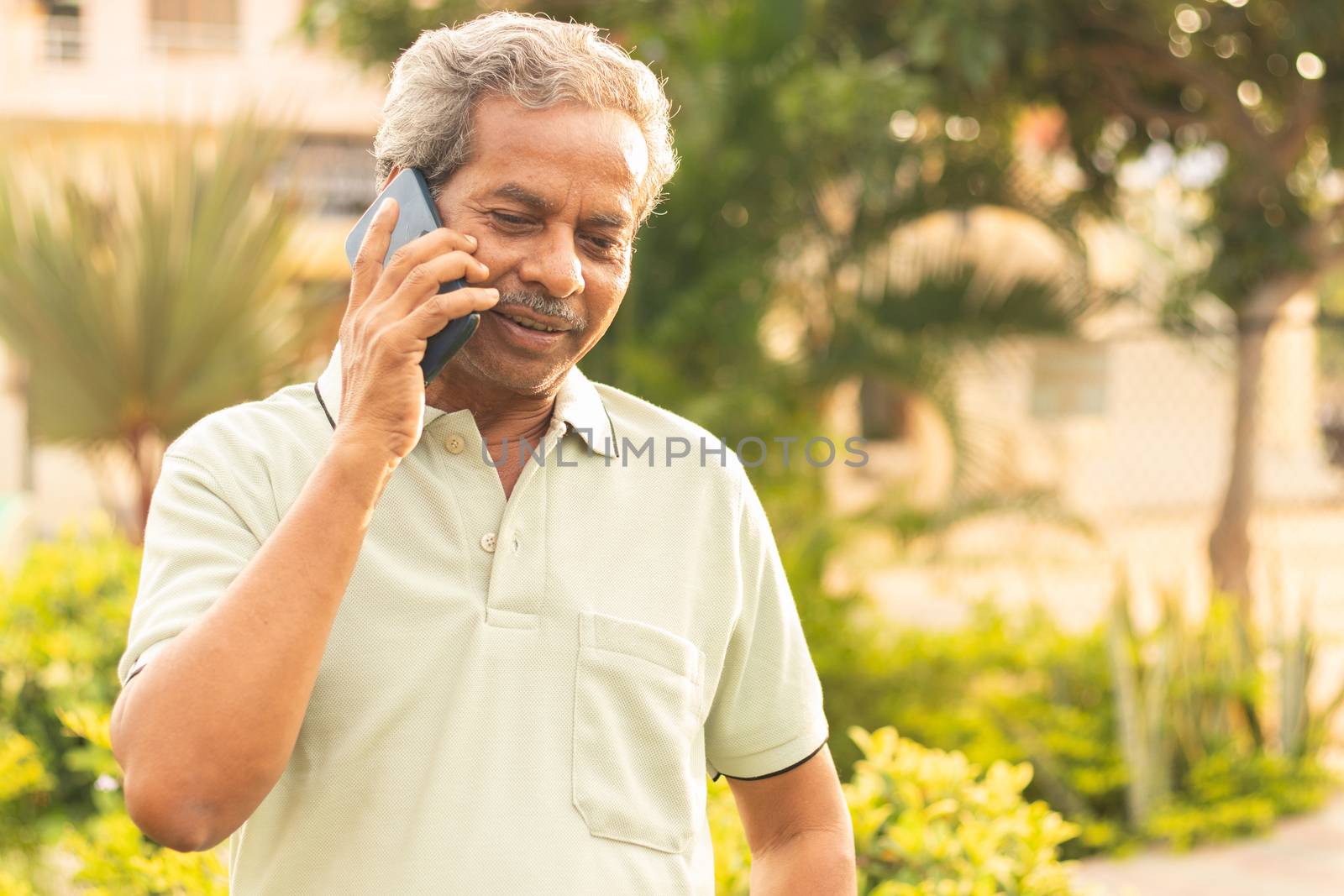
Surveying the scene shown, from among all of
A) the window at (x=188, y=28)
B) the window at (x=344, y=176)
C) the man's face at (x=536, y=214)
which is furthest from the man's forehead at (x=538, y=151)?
the window at (x=188, y=28)

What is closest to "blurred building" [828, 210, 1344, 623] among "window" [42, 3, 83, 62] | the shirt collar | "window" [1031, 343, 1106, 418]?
"window" [1031, 343, 1106, 418]

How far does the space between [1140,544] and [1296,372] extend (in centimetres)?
513

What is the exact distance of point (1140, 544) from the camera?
1266cm

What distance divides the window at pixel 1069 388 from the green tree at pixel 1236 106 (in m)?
7.52

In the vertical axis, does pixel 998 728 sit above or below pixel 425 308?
below

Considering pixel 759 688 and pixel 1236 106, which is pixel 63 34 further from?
pixel 759 688

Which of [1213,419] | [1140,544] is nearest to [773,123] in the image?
[1140,544]

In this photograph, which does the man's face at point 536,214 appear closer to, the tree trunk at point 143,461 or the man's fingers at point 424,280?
the man's fingers at point 424,280

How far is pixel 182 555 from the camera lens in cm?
118

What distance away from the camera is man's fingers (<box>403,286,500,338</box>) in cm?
117

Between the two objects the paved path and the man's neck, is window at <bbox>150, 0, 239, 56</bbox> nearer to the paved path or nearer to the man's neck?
the paved path

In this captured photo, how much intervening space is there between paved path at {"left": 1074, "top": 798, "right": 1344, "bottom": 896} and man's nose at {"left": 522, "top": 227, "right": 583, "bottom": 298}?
311 cm

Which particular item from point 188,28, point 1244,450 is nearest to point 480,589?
point 1244,450

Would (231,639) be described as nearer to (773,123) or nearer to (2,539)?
(773,123)
